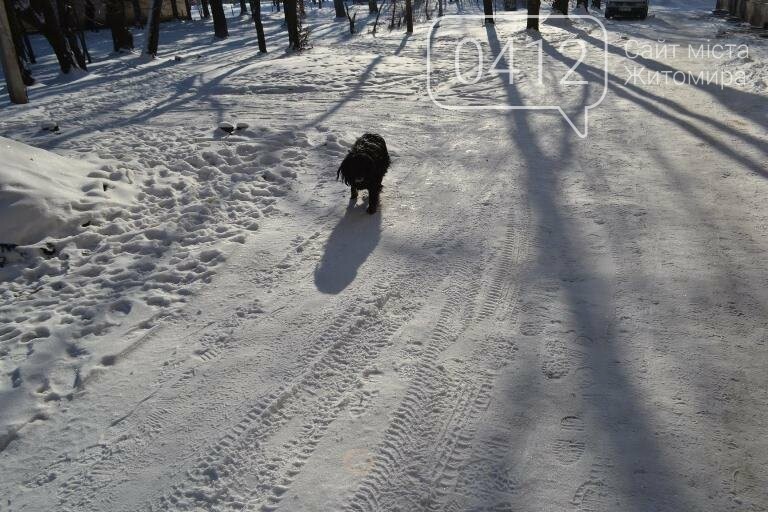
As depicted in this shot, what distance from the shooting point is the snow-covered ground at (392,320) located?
2.58m

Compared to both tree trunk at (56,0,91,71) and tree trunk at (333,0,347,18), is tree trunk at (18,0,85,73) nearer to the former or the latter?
tree trunk at (56,0,91,71)

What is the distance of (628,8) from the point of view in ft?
71.0

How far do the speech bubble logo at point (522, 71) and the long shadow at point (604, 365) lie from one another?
2964mm

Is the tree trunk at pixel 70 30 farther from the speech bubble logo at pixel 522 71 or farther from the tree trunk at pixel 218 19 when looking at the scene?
the speech bubble logo at pixel 522 71

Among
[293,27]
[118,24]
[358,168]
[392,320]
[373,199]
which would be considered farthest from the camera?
[118,24]

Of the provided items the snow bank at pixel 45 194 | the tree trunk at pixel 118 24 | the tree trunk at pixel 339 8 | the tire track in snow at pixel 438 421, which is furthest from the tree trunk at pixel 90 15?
the tire track in snow at pixel 438 421

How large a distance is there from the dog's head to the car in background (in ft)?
70.0

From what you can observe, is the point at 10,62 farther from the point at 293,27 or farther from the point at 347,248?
the point at 347,248

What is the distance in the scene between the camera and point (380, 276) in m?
4.25

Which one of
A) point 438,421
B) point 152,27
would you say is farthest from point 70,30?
point 438,421

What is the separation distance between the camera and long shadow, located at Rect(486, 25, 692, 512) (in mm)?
2432

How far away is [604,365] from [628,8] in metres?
23.1

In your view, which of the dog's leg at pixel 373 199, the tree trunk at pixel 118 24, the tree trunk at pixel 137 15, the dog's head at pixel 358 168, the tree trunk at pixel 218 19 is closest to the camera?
the dog's head at pixel 358 168

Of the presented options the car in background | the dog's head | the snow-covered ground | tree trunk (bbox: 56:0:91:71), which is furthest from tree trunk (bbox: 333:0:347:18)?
the dog's head
